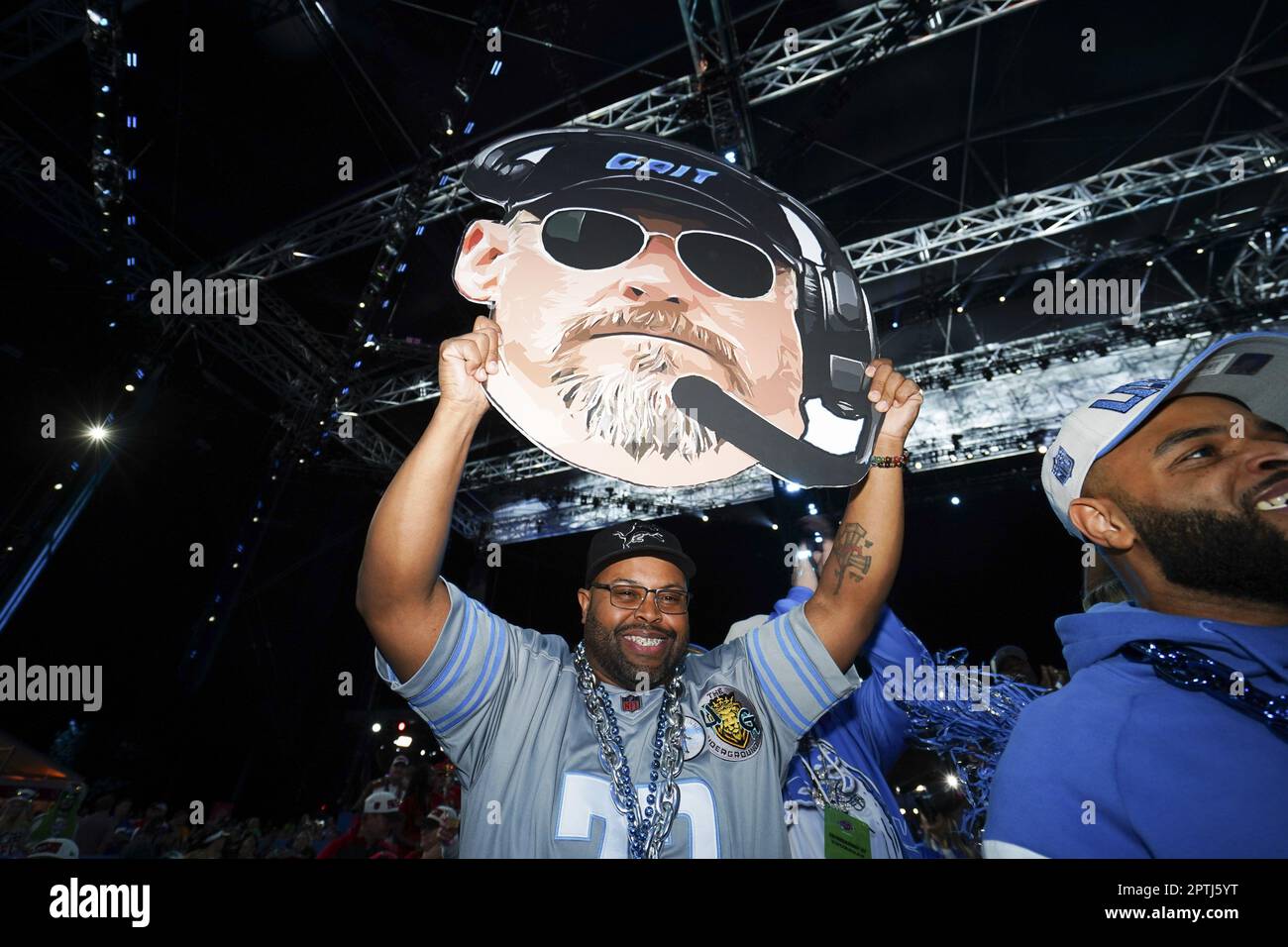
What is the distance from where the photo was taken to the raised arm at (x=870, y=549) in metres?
1.77

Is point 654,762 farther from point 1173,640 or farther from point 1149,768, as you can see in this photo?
point 1173,640

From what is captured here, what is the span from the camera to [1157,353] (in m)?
8.52

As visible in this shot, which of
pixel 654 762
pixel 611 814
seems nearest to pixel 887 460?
pixel 654 762

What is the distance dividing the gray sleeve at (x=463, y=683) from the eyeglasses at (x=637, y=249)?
0.96 m

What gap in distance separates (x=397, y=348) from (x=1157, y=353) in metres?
10.4

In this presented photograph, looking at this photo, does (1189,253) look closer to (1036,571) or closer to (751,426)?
(1036,571)

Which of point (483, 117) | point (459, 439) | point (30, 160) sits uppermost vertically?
point (483, 117)

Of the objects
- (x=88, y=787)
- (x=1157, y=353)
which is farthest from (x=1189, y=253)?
(x=88, y=787)

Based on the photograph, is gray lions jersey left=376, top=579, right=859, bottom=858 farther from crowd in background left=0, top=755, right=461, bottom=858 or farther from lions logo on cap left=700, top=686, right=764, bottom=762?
crowd in background left=0, top=755, right=461, bottom=858

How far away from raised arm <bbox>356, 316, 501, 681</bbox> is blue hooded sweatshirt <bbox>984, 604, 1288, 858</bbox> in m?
1.24

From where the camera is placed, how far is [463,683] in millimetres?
1576

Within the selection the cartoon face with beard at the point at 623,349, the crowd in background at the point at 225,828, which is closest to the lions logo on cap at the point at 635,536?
the cartoon face with beard at the point at 623,349

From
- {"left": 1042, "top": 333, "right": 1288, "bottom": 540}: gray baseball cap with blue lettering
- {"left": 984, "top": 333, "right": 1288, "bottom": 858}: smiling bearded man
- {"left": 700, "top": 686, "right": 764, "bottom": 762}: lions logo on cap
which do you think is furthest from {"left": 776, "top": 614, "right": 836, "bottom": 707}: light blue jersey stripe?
{"left": 1042, "top": 333, "right": 1288, "bottom": 540}: gray baseball cap with blue lettering

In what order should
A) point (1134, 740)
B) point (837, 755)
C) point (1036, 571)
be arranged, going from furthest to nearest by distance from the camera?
point (1036, 571) < point (837, 755) < point (1134, 740)
